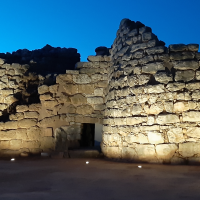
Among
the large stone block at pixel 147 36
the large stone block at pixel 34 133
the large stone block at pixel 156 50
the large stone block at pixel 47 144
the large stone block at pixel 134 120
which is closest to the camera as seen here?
the large stone block at pixel 134 120

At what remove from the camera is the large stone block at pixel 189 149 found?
4.33m

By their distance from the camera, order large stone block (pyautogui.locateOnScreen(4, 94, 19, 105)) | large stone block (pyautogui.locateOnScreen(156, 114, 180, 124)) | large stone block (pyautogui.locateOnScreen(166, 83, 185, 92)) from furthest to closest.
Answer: large stone block (pyautogui.locateOnScreen(4, 94, 19, 105)) → large stone block (pyautogui.locateOnScreen(166, 83, 185, 92)) → large stone block (pyautogui.locateOnScreen(156, 114, 180, 124))

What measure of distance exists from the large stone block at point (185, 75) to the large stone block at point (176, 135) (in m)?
1.07

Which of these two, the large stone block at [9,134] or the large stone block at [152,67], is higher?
the large stone block at [152,67]

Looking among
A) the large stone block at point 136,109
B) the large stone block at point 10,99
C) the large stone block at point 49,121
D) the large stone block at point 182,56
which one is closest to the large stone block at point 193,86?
the large stone block at point 182,56

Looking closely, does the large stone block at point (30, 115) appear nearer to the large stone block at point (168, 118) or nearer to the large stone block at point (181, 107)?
the large stone block at point (168, 118)

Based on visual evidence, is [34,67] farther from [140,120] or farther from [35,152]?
[140,120]

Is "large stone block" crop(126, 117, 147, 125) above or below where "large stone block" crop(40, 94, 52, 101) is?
below

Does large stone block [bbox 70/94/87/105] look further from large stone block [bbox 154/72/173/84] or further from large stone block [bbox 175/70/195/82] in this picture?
large stone block [bbox 175/70/195/82]

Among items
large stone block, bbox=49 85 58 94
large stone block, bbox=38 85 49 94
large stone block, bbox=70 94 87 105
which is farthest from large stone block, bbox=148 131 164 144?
large stone block, bbox=38 85 49 94

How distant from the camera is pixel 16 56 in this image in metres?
8.30

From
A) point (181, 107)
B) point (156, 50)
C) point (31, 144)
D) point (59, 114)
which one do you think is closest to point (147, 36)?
point (156, 50)

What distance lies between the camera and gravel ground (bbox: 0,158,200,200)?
2.48m

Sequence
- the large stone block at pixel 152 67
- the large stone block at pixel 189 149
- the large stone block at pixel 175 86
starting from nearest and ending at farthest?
the large stone block at pixel 189 149, the large stone block at pixel 175 86, the large stone block at pixel 152 67
